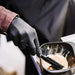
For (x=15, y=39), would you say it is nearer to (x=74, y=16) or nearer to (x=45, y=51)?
(x=45, y=51)

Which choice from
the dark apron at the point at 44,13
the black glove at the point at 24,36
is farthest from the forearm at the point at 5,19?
the dark apron at the point at 44,13

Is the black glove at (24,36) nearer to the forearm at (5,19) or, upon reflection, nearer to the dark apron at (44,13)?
the forearm at (5,19)

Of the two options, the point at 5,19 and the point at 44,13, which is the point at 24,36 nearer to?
the point at 5,19

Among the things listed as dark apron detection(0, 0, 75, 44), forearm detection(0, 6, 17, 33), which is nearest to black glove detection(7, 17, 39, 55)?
forearm detection(0, 6, 17, 33)

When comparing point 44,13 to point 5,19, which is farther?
point 44,13

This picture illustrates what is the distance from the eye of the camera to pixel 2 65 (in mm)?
1144

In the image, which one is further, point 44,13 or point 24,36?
point 44,13

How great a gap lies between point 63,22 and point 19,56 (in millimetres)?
383

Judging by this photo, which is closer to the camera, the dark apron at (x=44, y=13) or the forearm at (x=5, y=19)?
the forearm at (x=5, y=19)

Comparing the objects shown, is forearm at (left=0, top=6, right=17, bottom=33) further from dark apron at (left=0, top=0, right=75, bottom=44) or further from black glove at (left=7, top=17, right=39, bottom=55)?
dark apron at (left=0, top=0, right=75, bottom=44)

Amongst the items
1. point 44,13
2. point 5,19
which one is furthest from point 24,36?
point 44,13

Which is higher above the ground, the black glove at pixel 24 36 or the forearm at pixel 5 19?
the forearm at pixel 5 19

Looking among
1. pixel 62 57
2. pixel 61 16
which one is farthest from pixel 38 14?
pixel 62 57

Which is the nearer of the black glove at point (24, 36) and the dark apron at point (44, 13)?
the black glove at point (24, 36)
